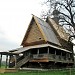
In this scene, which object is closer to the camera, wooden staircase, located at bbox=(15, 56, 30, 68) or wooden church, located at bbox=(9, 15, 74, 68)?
wooden church, located at bbox=(9, 15, 74, 68)

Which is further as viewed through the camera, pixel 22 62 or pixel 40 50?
pixel 40 50

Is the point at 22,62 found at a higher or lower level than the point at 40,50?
lower

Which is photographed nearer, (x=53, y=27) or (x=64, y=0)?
(x=64, y=0)

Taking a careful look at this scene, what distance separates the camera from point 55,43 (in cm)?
4072

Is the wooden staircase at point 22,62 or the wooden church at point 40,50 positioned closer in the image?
the wooden church at point 40,50

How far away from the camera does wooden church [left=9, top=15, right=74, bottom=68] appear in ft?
117

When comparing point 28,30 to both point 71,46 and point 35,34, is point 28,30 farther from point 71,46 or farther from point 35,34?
point 71,46

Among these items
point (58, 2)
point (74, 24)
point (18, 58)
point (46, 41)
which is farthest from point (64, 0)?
point (18, 58)

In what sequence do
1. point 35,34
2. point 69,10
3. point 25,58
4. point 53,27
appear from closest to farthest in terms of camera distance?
point 69,10, point 25,58, point 35,34, point 53,27

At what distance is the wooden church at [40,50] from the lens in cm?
3578

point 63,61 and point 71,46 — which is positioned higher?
point 71,46

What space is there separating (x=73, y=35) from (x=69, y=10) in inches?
142

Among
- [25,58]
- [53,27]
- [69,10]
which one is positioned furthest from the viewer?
[53,27]

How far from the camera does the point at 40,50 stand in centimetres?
3972
